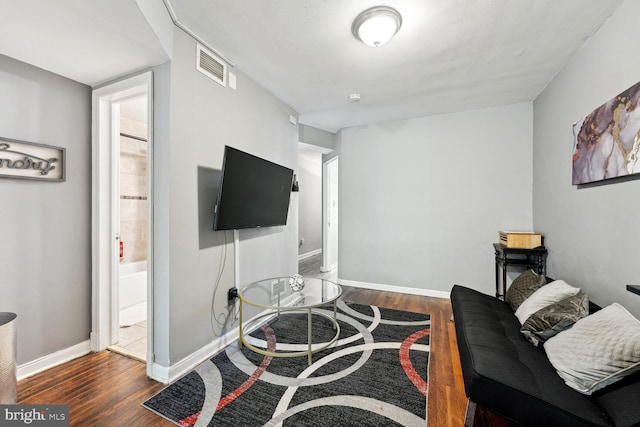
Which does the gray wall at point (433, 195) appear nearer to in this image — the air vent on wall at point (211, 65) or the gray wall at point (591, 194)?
the gray wall at point (591, 194)

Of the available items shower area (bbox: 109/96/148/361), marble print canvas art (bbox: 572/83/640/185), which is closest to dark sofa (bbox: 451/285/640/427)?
marble print canvas art (bbox: 572/83/640/185)

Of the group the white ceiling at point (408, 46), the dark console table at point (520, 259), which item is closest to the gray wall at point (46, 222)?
the white ceiling at point (408, 46)

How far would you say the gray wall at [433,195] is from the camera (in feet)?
11.1

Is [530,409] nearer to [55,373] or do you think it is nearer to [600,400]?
[600,400]

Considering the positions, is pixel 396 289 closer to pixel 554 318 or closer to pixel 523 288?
pixel 523 288

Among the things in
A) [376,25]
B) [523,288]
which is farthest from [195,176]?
[523,288]

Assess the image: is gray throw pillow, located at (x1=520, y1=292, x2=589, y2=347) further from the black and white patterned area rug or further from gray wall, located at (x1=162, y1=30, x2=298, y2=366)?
gray wall, located at (x1=162, y1=30, x2=298, y2=366)

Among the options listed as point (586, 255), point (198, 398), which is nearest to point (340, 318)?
point (198, 398)

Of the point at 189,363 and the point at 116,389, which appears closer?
the point at 116,389

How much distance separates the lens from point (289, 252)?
11.2 feet

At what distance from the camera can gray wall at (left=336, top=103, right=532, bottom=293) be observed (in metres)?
3.37

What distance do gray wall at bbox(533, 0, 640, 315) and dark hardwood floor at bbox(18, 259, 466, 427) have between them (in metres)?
1.15

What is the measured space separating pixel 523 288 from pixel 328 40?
8.24ft

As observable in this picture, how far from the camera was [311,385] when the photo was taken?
1.83 m
